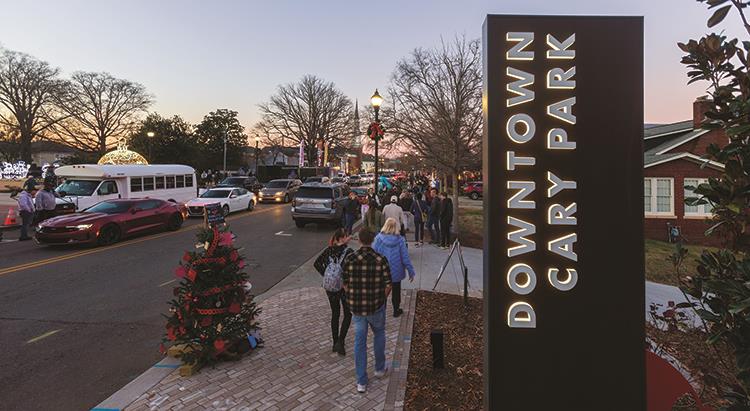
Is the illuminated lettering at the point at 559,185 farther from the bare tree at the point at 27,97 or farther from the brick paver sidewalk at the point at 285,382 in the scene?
the bare tree at the point at 27,97

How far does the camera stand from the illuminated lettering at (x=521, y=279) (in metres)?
2.78

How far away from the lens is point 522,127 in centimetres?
279

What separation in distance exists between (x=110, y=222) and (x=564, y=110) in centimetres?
1357

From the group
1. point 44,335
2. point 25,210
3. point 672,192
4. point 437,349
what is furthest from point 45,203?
point 672,192

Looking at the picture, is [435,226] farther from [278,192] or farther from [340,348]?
[278,192]

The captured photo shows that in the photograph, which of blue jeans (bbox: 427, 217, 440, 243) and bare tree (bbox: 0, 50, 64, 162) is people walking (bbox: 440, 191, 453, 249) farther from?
bare tree (bbox: 0, 50, 64, 162)

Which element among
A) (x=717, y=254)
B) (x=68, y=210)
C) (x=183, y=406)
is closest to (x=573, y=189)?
(x=717, y=254)

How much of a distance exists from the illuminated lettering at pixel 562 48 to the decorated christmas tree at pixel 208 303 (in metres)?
3.92

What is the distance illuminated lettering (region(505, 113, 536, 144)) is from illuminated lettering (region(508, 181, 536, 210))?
0.95 ft

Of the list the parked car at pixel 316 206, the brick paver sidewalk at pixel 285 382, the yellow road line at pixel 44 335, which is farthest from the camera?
the parked car at pixel 316 206

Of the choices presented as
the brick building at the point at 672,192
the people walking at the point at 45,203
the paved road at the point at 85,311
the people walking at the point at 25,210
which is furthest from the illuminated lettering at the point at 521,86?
the brick building at the point at 672,192

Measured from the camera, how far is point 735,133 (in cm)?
187

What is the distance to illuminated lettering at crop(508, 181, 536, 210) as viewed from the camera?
276cm

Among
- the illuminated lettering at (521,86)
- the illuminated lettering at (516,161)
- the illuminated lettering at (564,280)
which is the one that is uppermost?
the illuminated lettering at (521,86)
